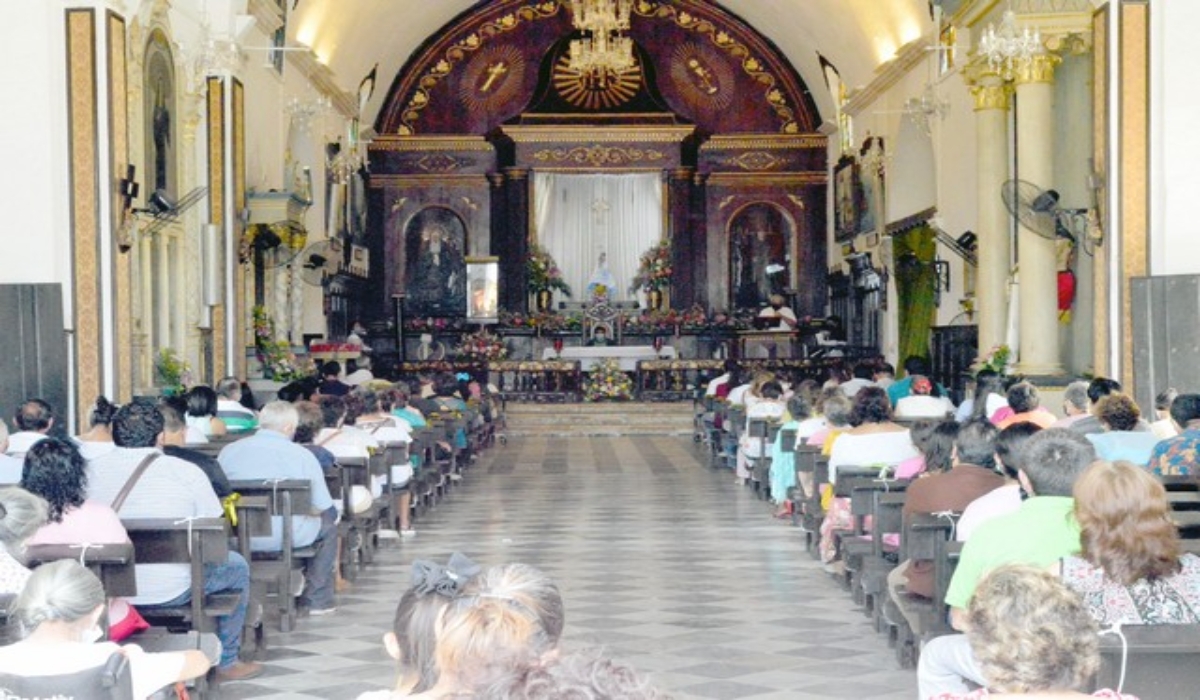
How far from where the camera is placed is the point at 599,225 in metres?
31.7

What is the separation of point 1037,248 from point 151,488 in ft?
37.1

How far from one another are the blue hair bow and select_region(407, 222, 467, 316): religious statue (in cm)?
2740

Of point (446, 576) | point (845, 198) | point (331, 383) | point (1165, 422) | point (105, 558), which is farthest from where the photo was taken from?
point (845, 198)

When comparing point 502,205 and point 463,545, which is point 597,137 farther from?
point 463,545

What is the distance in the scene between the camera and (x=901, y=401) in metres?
14.7

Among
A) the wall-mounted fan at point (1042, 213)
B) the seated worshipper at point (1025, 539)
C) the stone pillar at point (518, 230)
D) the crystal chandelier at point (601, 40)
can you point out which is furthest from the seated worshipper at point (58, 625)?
the stone pillar at point (518, 230)

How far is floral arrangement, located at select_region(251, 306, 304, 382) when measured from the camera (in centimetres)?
1914

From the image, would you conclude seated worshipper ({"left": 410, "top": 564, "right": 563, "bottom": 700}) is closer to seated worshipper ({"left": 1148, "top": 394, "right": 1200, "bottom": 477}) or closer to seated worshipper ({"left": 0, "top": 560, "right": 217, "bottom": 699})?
seated worshipper ({"left": 0, "top": 560, "right": 217, "bottom": 699})

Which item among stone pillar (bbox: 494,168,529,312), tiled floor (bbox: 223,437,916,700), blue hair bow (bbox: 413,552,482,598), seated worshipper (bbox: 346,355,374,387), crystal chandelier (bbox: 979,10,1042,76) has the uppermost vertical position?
crystal chandelier (bbox: 979,10,1042,76)

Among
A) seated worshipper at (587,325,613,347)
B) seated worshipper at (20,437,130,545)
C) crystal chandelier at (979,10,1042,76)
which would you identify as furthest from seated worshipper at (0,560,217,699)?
seated worshipper at (587,325,613,347)

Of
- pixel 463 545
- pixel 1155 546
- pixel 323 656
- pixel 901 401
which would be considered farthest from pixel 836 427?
pixel 1155 546

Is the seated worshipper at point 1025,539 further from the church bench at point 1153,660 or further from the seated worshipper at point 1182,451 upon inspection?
the seated worshipper at point 1182,451

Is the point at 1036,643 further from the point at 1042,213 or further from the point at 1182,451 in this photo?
the point at 1042,213

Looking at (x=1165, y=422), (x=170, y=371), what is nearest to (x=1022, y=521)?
(x=1165, y=422)
